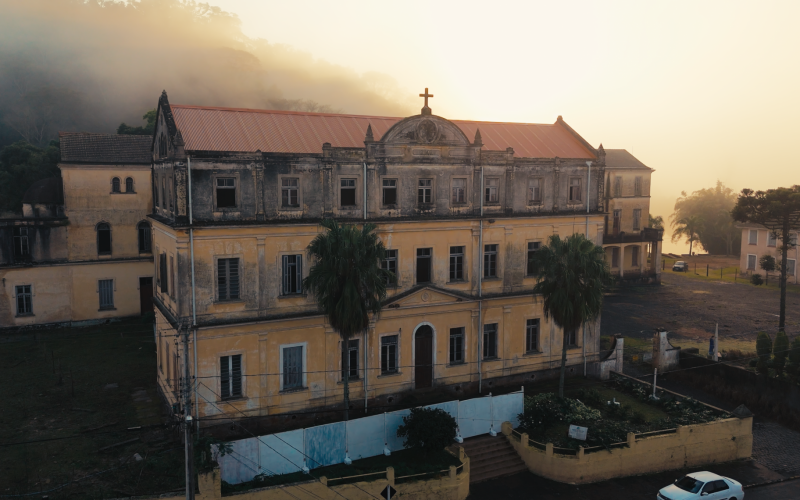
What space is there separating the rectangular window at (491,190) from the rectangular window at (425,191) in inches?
129

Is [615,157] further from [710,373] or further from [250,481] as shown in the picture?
[250,481]

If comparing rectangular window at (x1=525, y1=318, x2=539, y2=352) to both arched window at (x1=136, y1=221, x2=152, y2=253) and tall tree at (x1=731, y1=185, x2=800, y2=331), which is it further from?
arched window at (x1=136, y1=221, x2=152, y2=253)

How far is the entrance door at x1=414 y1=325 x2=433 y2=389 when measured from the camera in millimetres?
30094

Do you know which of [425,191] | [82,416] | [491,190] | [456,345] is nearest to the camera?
[82,416]

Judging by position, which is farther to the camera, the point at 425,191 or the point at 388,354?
the point at 425,191

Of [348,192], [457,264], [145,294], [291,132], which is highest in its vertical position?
[291,132]

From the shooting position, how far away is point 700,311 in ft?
168

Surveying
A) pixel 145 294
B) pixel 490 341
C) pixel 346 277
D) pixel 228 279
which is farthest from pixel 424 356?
pixel 145 294

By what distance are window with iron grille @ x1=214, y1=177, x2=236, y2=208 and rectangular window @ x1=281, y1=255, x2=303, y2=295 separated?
349 cm

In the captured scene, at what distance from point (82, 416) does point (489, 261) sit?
21.4m

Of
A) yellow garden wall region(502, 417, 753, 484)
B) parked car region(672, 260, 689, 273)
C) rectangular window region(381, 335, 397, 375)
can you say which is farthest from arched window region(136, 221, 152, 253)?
parked car region(672, 260, 689, 273)

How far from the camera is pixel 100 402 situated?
29219mm

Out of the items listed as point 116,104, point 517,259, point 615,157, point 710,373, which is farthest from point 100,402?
point 116,104

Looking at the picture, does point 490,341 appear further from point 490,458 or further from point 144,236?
point 144,236
